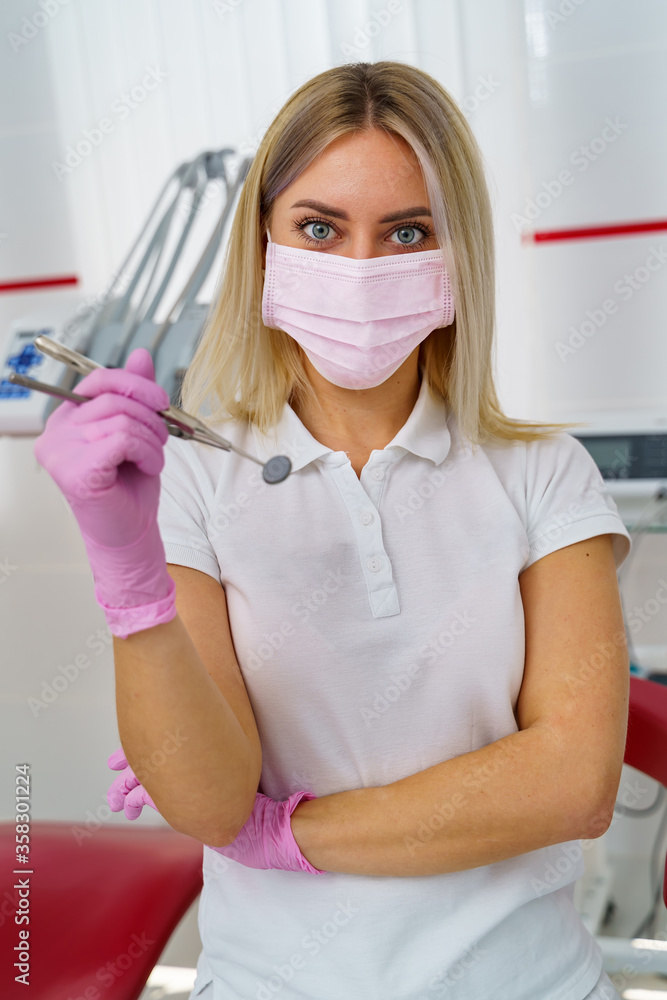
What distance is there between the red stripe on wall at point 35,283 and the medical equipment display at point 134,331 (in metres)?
0.53

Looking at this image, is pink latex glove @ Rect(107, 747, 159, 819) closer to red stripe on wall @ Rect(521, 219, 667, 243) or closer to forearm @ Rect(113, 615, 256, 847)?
forearm @ Rect(113, 615, 256, 847)

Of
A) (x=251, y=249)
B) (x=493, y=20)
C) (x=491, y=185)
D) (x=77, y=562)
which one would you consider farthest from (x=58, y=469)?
(x=77, y=562)

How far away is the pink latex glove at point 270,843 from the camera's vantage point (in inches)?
38.7

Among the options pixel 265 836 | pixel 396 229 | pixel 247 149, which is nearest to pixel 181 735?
pixel 265 836

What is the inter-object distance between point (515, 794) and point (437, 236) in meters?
0.67

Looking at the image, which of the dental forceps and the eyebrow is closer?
the dental forceps

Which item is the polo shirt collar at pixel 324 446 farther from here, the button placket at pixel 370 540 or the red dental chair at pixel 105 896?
the red dental chair at pixel 105 896

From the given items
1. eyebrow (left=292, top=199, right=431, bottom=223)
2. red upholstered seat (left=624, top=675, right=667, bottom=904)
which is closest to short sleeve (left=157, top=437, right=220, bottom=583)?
eyebrow (left=292, top=199, right=431, bottom=223)

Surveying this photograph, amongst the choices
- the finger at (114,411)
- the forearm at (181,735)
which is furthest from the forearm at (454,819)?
the finger at (114,411)

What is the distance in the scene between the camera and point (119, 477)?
0.75 meters

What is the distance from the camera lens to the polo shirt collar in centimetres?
114

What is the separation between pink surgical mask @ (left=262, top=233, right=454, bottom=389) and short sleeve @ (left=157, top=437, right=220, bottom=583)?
0.69 ft

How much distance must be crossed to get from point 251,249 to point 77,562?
1765 mm

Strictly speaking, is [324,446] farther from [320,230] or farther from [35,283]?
[35,283]
